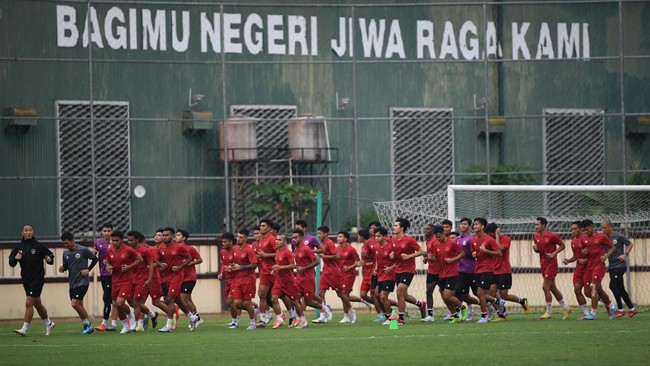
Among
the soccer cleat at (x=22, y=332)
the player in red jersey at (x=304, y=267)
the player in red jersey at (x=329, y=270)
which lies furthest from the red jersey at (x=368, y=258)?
the soccer cleat at (x=22, y=332)

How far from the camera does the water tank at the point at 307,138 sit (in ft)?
118

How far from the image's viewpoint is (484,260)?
25.8 m

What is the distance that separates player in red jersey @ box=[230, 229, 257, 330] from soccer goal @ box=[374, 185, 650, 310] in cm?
831

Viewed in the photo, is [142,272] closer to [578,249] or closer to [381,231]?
[381,231]

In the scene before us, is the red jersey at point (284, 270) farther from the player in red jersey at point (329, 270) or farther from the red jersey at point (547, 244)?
the red jersey at point (547, 244)

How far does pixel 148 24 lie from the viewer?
36.1 metres

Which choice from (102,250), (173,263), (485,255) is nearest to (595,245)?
(485,255)

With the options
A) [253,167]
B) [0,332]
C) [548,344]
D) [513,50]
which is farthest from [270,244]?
[513,50]

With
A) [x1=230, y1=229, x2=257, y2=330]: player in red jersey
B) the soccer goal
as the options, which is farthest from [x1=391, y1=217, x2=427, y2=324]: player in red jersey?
the soccer goal

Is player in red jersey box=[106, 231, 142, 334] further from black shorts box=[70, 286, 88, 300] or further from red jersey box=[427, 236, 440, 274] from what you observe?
red jersey box=[427, 236, 440, 274]

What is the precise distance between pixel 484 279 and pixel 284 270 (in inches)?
162

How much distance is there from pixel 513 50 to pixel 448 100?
2.84 meters

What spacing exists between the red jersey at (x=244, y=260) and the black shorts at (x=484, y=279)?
15.1ft

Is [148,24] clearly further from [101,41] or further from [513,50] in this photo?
[513,50]
